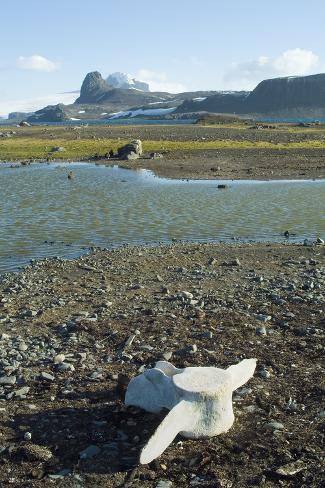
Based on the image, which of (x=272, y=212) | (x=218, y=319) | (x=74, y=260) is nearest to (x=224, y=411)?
(x=218, y=319)

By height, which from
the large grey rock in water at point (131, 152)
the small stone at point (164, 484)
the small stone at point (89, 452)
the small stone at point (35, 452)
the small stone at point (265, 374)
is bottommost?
the small stone at point (164, 484)

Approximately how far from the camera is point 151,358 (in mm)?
12477

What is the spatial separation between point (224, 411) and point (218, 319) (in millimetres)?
5534

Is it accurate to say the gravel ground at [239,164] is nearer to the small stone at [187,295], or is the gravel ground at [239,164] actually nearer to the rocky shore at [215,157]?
the rocky shore at [215,157]

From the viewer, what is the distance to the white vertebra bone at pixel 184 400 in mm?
8758

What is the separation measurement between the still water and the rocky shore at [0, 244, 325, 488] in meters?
4.22

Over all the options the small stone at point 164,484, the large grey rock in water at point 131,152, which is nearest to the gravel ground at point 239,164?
the large grey rock in water at point 131,152

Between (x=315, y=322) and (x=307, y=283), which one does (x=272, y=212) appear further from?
(x=315, y=322)

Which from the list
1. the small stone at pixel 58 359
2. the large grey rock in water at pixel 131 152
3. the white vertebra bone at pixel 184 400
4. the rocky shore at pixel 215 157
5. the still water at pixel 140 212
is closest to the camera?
the white vertebra bone at pixel 184 400

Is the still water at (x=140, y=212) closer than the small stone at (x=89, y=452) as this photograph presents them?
No

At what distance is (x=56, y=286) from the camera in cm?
1842

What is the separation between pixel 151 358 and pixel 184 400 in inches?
134

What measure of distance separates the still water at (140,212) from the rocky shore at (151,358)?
4220 mm

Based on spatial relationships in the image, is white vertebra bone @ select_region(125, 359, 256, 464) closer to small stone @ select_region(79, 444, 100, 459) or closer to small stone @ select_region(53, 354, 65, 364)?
small stone @ select_region(79, 444, 100, 459)
